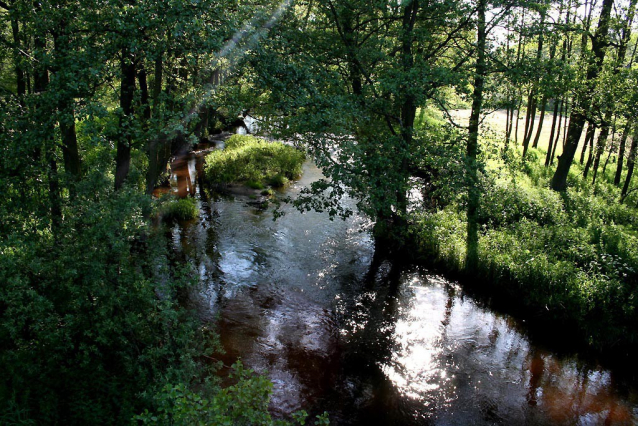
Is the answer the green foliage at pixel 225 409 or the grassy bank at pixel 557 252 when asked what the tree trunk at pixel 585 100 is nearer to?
the grassy bank at pixel 557 252

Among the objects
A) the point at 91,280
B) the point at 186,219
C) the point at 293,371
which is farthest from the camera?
the point at 186,219

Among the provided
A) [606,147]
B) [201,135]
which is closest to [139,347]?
[606,147]

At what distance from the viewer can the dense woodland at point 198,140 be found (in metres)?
6.34

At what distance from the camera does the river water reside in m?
8.36

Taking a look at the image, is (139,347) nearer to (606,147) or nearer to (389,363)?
(389,363)

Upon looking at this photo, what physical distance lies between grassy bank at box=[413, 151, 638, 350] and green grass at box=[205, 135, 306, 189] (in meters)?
9.35

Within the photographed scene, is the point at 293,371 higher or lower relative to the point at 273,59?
lower

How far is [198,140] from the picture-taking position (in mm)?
9094

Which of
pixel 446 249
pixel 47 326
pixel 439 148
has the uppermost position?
pixel 439 148

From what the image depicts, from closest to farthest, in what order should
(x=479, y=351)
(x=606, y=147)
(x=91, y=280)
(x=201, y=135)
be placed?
1. (x=91, y=280)
2. (x=479, y=351)
3. (x=606, y=147)
4. (x=201, y=135)

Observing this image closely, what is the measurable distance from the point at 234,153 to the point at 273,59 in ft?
49.3

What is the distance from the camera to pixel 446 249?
45.6 feet

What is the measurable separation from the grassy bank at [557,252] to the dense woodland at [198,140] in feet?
0.20

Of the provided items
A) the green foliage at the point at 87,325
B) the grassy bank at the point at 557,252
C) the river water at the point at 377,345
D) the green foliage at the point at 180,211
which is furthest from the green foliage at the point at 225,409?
the green foliage at the point at 180,211
